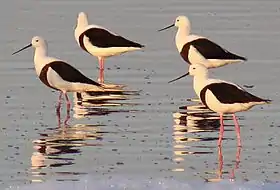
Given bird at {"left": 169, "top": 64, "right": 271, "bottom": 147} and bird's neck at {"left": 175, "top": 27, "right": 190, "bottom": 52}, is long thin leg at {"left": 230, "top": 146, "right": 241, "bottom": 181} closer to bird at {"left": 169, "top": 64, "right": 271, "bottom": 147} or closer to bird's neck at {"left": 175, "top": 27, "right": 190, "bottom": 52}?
bird at {"left": 169, "top": 64, "right": 271, "bottom": 147}

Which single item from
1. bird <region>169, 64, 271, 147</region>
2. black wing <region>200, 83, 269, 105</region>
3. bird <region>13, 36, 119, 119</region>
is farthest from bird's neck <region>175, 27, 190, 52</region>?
black wing <region>200, 83, 269, 105</region>

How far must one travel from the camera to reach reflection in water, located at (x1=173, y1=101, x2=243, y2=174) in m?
13.3

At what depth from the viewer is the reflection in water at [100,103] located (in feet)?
51.7

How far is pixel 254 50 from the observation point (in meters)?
20.3

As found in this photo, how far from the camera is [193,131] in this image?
47.5ft

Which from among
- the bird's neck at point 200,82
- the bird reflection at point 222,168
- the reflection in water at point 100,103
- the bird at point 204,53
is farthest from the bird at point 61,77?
the bird reflection at point 222,168

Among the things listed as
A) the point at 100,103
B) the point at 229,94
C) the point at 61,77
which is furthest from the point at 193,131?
the point at 61,77

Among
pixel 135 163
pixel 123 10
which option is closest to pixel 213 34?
pixel 123 10

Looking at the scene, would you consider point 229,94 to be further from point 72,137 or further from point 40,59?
point 40,59

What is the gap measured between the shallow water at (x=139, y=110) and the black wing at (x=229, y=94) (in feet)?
1.35

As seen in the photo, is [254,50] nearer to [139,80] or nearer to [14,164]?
[139,80]

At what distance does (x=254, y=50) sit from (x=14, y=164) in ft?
27.4

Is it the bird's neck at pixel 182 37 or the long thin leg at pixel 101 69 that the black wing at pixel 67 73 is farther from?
the bird's neck at pixel 182 37

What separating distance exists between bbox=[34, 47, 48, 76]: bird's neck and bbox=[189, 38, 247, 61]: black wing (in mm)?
2806
